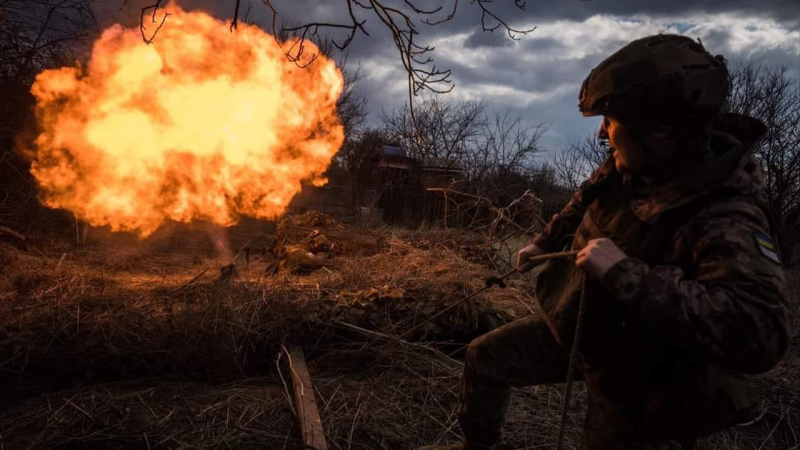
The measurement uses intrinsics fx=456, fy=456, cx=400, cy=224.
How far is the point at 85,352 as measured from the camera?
389 cm

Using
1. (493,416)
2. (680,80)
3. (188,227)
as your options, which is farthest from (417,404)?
(188,227)

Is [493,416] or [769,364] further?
[493,416]

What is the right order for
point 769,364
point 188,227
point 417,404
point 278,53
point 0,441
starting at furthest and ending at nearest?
point 188,227 < point 278,53 < point 417,404 < point 0,441 < point 769,364

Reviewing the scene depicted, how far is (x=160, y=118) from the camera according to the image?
28.9ft

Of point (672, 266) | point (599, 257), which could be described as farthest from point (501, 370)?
point (672, 266)

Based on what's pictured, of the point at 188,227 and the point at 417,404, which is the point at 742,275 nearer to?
the point at 417,404

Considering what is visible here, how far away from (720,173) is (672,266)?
0.40 metres

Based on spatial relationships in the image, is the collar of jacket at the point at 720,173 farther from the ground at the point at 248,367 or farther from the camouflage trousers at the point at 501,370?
the ground at the point at 248,367

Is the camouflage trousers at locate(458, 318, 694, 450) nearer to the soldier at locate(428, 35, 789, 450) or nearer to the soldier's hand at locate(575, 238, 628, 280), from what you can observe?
the soldier at locate(428, 35, 789, 450)

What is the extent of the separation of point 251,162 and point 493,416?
8.88 metres

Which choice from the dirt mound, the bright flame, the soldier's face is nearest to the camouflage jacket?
the soldier's face

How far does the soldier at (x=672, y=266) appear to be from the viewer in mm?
1479

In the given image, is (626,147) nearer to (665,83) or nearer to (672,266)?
(665,83)

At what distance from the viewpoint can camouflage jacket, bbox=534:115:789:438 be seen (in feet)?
4.81
